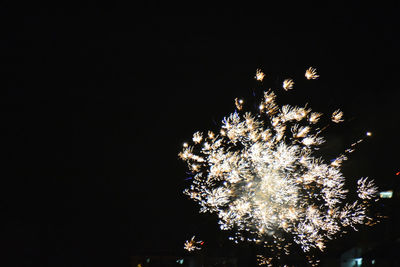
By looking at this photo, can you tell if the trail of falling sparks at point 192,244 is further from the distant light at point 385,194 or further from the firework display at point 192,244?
the distant light at point 385,194

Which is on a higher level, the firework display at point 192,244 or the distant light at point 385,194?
the distant light at point 385,194

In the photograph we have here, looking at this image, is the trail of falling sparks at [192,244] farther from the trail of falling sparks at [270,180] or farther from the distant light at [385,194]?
the distant light at [385,194]

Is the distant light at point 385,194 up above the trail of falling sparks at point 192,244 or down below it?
above

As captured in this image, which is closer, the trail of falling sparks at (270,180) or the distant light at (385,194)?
the trail of falling sparks at (270,180)

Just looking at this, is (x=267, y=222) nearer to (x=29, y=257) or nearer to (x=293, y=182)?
(x=293, y=182)

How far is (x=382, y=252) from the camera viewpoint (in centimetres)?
857

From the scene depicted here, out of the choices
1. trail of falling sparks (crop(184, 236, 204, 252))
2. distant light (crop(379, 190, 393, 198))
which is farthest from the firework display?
distant light (crop(379, 190, 393, 198))

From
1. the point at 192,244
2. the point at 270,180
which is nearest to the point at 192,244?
the point at 192,244

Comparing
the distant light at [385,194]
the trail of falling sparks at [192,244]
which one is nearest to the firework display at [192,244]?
the trail of falling sparks at [192,244]

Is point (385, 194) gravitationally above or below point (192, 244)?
above

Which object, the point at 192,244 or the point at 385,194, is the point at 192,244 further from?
the point at 385,194

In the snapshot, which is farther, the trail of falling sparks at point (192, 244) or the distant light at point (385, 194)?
the distant light at point (385, 194)

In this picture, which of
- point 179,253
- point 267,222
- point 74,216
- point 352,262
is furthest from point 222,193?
point 352,262

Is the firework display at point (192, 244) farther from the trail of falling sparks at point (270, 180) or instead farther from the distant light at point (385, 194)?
the distant light at point (385, 194)
